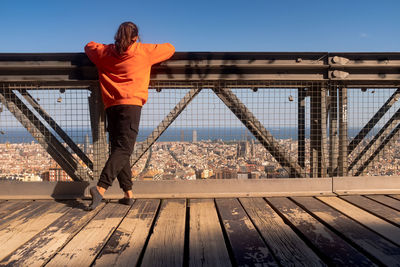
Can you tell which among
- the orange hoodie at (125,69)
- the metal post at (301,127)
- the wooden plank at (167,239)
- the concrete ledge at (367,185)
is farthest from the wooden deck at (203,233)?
the orange hoodie at (125,69)

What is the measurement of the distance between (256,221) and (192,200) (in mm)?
871

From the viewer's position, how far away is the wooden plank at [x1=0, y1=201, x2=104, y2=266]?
1.71 meters

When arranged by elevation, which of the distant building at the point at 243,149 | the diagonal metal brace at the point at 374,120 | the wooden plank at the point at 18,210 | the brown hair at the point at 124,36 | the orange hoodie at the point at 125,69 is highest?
the brown hair at the point at 124,36

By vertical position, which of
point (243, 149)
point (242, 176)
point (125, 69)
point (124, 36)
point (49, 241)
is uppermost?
point (124, 36)

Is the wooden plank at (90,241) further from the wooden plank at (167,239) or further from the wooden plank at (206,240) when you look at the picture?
the wooden plank at (206,240)

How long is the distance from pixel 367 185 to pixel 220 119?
1.81m

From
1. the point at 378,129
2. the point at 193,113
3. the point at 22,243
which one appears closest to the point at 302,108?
the point at 378,129

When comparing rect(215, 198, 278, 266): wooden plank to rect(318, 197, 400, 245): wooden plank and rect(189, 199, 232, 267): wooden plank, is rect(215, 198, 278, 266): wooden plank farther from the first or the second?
rect(318, 197, 400, 245): wooden plank

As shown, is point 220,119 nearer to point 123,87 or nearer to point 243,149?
point 243,149

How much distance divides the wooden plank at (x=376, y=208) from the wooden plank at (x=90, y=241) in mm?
2163

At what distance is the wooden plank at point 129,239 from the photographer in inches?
66.6

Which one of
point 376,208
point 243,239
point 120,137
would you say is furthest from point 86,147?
point 376,208

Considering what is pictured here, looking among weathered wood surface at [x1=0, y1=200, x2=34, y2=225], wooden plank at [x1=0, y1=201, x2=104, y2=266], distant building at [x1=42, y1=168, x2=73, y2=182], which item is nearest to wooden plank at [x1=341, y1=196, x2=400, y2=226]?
wooden plank at [x1=0, y1=201, x2=104, y2=266]

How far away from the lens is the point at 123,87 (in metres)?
2.83
